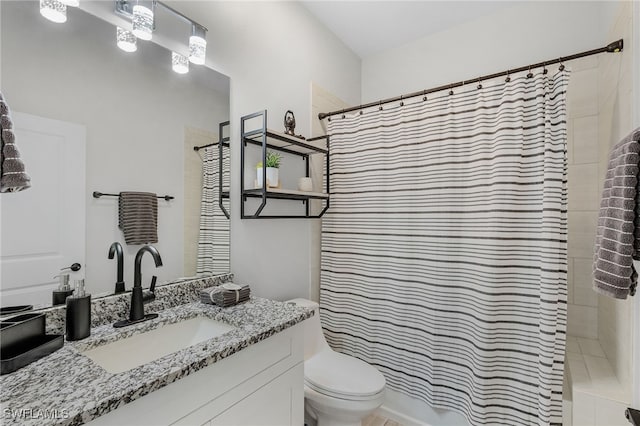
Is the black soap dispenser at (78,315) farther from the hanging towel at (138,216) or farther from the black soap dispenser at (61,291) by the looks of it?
the hanging towel at (138,216)

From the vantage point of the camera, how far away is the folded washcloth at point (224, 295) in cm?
129

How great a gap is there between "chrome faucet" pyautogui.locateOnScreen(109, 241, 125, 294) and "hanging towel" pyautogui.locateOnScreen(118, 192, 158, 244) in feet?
0.18

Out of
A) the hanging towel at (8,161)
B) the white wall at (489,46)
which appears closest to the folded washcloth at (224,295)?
the hanging towel at (8,161)

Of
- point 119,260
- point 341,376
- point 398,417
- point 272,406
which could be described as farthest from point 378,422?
point 119,260

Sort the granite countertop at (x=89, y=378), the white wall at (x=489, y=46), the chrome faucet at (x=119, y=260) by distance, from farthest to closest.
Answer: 1. the white wall at (x=489, y=46)
2. the chrome faucet at (x=119, y=260)
3. the granite countertop at (x=89, y=378)

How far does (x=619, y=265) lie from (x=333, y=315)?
1.55m

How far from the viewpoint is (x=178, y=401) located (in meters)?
0.81

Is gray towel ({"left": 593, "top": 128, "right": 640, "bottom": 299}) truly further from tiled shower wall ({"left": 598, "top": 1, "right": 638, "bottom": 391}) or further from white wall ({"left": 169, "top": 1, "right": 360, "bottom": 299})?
white wall ({"left": 169, "top": 1, "right": 360, "bottom": 299})

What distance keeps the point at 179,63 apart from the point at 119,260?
89cm

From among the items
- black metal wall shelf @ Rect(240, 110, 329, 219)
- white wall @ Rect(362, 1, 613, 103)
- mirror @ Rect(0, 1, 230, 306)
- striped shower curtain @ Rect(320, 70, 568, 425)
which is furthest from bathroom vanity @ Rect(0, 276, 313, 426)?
white wall @ Rect(362, 1, 613, 103)

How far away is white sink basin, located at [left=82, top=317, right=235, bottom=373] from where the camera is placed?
0.94m

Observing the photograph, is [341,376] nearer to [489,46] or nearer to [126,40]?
[126,40]

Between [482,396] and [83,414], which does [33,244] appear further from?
[482,396]

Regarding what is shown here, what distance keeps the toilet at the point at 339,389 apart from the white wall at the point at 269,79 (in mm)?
480
